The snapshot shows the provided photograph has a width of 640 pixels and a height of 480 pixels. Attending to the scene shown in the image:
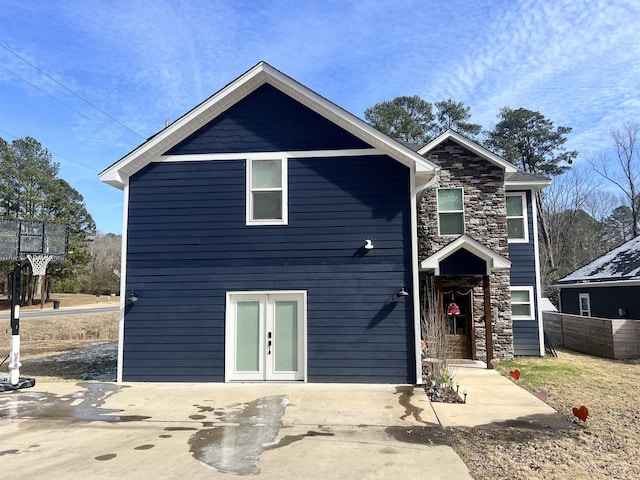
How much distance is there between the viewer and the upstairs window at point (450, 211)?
43.8ft

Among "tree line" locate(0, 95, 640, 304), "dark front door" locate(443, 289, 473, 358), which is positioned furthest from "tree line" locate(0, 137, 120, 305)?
"dark front door" locate(443, 289, 473, 358)

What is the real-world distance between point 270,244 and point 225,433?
4515 mm

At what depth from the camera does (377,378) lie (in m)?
9.29

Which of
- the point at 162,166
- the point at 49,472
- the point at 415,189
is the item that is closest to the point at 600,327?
the point at 415,189

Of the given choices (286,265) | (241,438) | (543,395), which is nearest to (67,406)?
(241,438)

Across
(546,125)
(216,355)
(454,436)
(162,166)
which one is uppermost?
(546,125)

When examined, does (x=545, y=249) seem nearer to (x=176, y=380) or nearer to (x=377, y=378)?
(x=377, y=378)

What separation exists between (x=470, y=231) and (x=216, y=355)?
8.04 metres

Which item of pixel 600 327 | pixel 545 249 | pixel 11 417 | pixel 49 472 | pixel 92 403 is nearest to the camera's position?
pixel 49 472

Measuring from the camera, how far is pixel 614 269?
17.0m

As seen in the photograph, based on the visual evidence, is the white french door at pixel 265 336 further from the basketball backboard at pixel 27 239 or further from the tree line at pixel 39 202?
the tree line at pixel 39 202

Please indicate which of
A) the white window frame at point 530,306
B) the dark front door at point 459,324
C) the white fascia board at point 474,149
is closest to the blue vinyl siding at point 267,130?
the white fascia board at point 474,149

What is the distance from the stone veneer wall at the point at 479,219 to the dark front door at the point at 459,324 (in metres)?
0.21

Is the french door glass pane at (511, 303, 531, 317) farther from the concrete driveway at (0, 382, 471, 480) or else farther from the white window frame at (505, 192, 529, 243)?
the concrete driveway at (0, 382, 471, 480)
